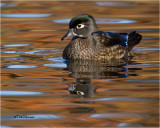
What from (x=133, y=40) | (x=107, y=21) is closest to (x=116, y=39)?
(x=133, y=40)

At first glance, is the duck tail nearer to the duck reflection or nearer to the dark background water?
the dark background water

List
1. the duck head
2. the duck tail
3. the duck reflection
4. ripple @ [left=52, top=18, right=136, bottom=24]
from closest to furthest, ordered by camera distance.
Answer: the duck reflection
the duck head
the duck tail
ripple @ [left=52, top=18, right=136, bottom=24]

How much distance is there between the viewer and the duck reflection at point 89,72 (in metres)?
7.79

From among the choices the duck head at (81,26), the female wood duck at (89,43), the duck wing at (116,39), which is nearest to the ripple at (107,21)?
the duck wing at (116,39)

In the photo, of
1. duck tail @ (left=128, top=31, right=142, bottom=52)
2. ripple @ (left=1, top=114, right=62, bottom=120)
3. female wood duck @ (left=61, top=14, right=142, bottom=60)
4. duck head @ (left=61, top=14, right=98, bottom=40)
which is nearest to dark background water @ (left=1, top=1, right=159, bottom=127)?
ripple @ (left=1, top=114, right=62, bottom=120)

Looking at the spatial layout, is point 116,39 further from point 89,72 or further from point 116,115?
point 116,115

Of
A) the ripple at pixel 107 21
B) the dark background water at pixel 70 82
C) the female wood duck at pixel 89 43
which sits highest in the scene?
the ripple at pixel 107 21

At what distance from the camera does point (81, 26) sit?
10.5m

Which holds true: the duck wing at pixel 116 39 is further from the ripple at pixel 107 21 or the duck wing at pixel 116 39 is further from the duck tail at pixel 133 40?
the ripple at pixel 107 21

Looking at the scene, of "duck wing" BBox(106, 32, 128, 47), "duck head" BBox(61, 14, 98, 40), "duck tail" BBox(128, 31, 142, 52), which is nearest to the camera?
"duck head" BBox(61, 14, 98, 40)

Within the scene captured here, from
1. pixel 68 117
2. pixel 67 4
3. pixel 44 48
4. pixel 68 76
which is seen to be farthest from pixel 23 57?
pixel 67 4

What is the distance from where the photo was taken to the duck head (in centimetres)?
1047

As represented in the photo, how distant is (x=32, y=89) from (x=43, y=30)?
6.33 metres

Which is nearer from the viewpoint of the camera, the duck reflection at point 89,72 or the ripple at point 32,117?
the ripple at point 32,117
